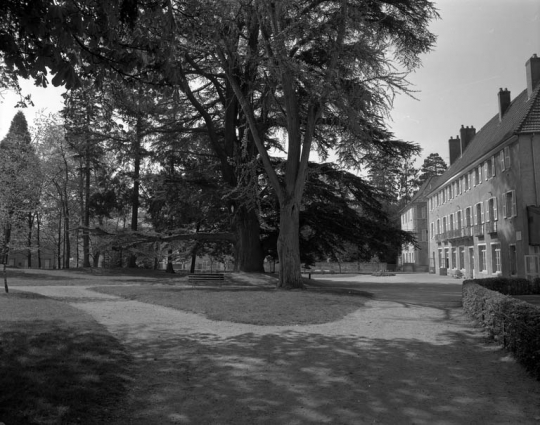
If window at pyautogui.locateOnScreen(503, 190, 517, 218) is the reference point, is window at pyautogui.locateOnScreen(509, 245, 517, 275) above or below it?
below

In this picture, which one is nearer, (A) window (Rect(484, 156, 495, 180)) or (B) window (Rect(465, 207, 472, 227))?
(A) window (Rect(484, 156, 495, 180))

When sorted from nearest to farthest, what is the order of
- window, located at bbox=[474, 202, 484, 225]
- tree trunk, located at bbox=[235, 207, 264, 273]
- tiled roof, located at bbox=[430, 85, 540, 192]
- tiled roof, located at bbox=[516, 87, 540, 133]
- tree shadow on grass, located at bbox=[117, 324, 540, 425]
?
tree shadow on grass, located at bbox=[117, 324, 540, 425] → tree trunk, located at bbox=[235, 207, 264, 273] → tiled roof, located at bbox=[516, 87, 540, 133] → tiled roof, located at bbox=[430, 85, 540, 192] → window, located at bbox=[474, 202, 484, 225]

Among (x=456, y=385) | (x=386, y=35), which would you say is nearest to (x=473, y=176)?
(x=386, y=35)

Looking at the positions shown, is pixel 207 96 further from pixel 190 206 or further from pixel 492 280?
pixel 492 280

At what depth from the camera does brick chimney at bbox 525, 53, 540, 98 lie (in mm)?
31969

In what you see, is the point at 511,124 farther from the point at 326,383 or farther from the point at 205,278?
the point at 326,383

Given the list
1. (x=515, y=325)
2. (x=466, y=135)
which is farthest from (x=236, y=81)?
(x=466, y=135)

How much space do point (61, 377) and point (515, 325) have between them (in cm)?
616

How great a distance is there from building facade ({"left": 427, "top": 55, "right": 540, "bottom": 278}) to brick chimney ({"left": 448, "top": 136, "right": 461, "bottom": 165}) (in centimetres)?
230

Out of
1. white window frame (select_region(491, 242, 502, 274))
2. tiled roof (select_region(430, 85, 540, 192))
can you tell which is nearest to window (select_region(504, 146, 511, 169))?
tiled roof (select_region(430, 85, 540, 192))

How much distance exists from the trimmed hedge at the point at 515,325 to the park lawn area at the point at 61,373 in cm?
508

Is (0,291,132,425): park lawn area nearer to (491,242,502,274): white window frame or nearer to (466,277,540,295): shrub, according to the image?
(466,277,540,295): shrub

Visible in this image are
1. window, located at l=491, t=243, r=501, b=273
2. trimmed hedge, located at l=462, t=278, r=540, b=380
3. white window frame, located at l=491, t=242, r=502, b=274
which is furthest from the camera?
window, located at l=491, t=243, r=501, b=273

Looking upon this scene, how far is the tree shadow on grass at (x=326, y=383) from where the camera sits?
4.94m
